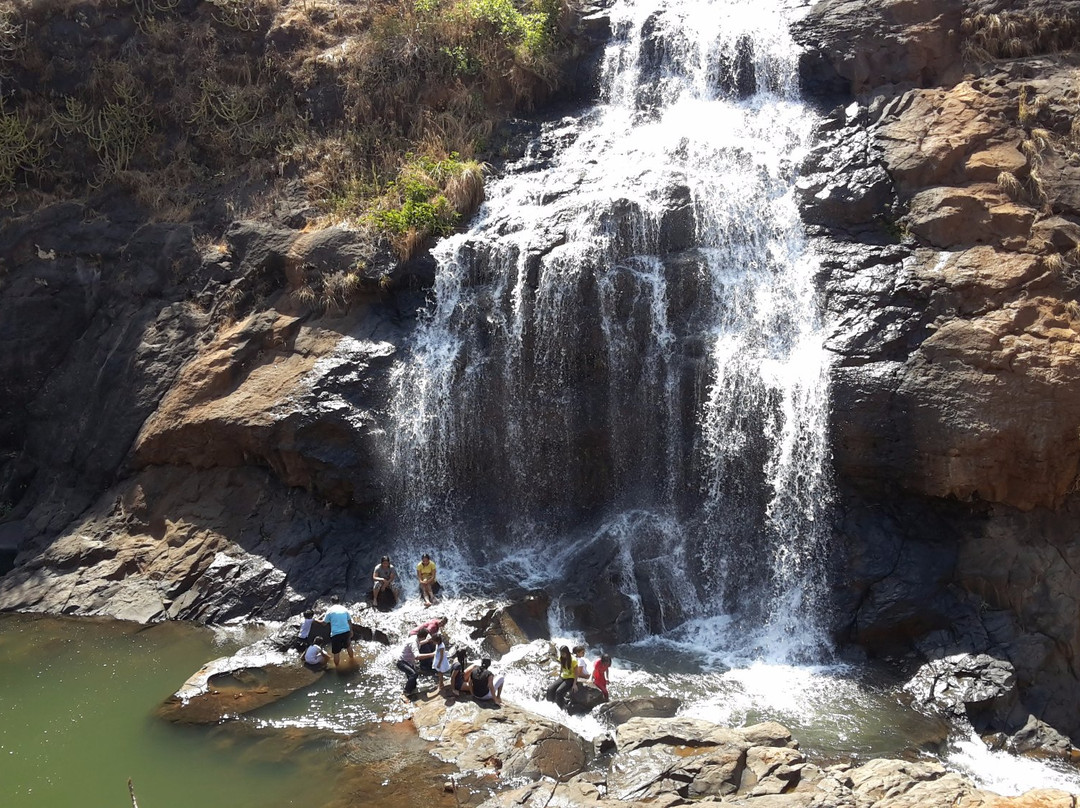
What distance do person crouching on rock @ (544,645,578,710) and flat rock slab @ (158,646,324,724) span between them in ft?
11.3

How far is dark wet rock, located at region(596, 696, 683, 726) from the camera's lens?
1202cm

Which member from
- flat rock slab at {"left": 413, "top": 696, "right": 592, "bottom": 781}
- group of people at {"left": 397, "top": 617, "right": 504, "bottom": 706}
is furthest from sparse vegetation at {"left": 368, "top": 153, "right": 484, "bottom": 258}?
flat rock slab at {"left": 413, "top": 696, "right": 592, "bottom": 781}

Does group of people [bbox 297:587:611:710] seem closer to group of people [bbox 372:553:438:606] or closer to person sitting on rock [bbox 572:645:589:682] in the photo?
person sitting on rock [bbox 572:645:589:682]

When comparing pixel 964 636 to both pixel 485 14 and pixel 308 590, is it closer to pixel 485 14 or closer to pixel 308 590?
pixel 308 590

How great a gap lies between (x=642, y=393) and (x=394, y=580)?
5.35 m

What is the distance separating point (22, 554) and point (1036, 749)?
17231 millimetres

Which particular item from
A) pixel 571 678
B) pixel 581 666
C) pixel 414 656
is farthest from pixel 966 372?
pixel 414 656

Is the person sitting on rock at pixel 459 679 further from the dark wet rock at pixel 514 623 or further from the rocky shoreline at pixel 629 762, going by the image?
the dark wet rock at pixel 514 623

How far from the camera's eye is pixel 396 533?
54.6 feet

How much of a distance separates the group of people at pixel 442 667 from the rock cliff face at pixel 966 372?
5.61 meters

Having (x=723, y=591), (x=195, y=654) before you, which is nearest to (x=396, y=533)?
(x=195, y=654)

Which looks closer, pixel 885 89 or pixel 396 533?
pixel 396 533

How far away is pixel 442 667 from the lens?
13078 mm

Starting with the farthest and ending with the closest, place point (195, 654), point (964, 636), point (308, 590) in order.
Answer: point (308, 590), point (195, 654), point (964, 636)
